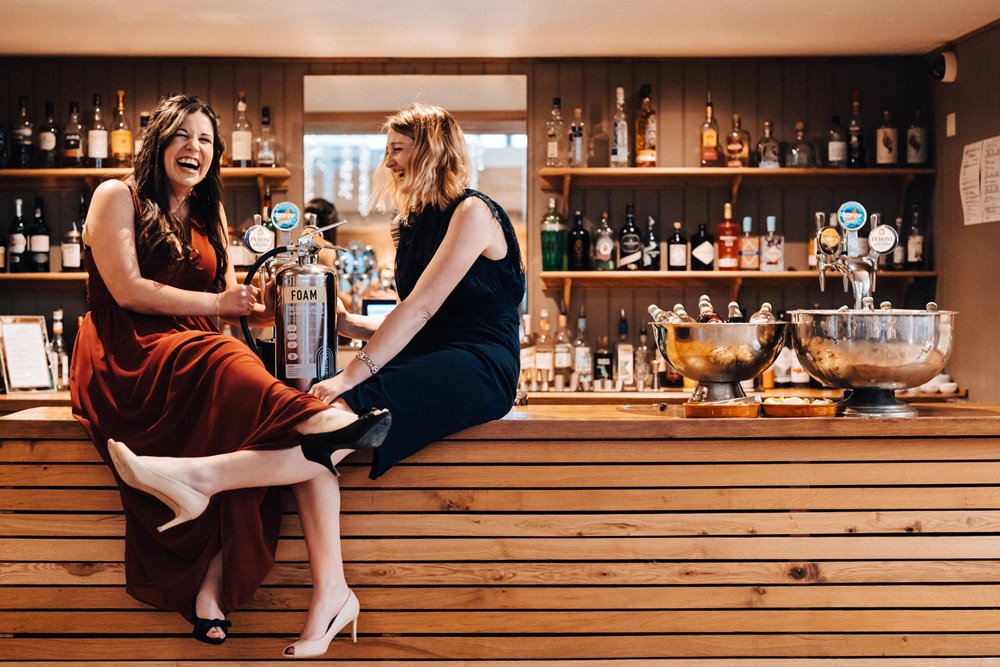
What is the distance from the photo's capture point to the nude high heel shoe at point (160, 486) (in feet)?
6.11

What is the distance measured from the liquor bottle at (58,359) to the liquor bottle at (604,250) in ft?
7.72

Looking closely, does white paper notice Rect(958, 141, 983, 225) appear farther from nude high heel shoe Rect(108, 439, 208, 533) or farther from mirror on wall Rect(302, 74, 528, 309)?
nude high heel shoe Rect(108, 439, 208, 533)

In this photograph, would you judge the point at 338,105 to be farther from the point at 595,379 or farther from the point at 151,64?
the point at 595,379

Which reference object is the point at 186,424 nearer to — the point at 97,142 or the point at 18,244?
the point at 97,142

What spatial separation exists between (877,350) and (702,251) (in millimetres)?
2198

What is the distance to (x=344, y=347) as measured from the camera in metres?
4.44

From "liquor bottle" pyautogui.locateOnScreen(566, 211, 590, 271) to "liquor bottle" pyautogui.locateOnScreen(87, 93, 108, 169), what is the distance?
6.89 ft

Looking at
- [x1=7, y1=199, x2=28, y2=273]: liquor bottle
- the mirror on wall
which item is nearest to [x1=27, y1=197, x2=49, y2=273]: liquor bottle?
[x1=7, y1=199, x2=28, y2=273]: liquor bottle

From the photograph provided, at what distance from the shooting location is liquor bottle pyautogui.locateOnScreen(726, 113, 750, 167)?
4277mm

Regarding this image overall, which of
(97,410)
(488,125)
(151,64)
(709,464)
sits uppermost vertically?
(151,64)

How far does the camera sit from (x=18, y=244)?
433 centimetres

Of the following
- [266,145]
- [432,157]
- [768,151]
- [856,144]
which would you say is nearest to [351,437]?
[432,157]

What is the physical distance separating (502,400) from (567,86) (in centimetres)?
261

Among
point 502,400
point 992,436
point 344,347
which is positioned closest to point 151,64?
point 344,347
